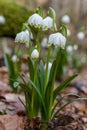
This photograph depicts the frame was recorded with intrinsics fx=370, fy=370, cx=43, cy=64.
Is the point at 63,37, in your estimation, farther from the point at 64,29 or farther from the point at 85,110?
the point at 85,110

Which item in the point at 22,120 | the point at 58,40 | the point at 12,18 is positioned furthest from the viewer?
the point at 12,18

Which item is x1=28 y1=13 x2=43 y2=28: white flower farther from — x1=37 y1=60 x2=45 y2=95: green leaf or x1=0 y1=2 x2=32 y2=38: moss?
x1=0 y1=2 x2=32 y2=38: moss

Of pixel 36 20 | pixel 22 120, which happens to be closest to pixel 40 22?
pixel 36 20

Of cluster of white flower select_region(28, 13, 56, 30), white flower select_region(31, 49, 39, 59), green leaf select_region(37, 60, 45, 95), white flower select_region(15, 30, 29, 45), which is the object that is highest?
cluster of white flower select_region(28, 13, 56, 30)

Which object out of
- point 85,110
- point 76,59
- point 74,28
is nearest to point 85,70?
point 76,59

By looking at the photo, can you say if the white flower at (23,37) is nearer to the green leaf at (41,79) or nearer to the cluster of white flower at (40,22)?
the cluster of white flower at (40,22)

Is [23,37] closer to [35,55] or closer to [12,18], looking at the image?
[35,55]

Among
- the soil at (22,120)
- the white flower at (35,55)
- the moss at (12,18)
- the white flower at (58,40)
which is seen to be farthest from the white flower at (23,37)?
the moss at (12,18)

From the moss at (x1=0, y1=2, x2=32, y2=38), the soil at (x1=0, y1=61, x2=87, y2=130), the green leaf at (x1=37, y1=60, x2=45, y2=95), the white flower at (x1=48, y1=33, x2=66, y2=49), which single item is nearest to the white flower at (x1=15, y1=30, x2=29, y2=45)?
the white flower at (x1=48, y1=33, x2=66, y2=49)
